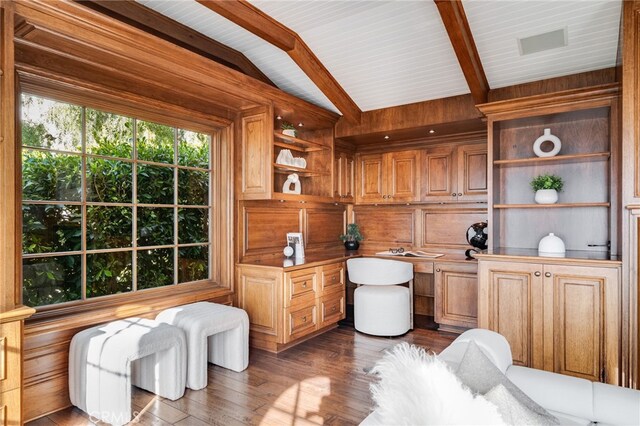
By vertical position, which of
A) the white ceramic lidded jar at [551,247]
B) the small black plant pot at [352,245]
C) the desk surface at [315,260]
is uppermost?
the white ceramic lidded jar at [551,247]

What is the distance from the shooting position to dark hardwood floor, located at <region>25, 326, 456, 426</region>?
2.36m

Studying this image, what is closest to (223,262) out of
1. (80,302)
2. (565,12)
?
(80,302)

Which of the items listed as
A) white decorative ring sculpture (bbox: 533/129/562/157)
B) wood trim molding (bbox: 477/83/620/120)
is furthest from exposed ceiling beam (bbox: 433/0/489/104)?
white decorative ring sculpture (bbox: 533/129/562/157)

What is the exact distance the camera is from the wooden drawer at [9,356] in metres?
1.85

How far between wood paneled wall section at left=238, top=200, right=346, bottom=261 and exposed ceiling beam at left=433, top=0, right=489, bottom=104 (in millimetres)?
2194

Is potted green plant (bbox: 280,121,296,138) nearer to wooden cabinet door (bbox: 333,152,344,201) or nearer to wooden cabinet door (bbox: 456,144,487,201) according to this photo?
wooden cabinet door (bbox: 333,152,344,201)

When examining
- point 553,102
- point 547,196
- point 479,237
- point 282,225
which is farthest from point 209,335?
point 553,102

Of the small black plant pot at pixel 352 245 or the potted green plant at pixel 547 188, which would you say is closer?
the potted green plant at pixel 547 188

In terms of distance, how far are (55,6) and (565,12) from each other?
328 cm

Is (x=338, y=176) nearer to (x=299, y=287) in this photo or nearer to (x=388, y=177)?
(x=388, y=177)

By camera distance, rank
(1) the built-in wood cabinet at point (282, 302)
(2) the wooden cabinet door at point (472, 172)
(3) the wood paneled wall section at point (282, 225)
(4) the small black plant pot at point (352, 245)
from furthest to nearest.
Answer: (4) the small black plant pot at point (352, 245), (2) the wooden cabinet door at point (472, 172), (3) the wood paneled wall section at point (282, 225), (1) the built-in wood cabinet at point (282, 302)

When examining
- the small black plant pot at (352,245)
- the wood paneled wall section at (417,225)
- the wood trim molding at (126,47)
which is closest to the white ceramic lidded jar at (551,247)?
the wood paneled wall section at (417,225)

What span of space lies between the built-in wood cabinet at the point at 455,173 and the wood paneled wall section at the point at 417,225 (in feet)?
0.53

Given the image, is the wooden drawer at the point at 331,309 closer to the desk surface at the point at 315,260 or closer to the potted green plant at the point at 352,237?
the desk surface at the point at 315,260
